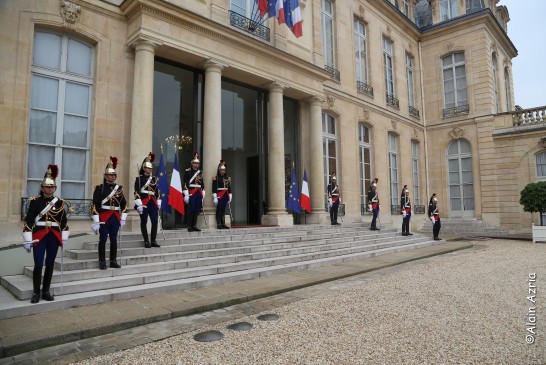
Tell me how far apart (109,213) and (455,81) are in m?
19.1

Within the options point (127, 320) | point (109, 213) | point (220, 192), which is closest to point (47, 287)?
point (127, 320)

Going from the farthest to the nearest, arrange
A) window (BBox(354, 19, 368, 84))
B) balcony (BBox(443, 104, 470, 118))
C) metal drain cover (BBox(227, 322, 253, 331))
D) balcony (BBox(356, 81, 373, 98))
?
balcony (BBox(443, 104, 470, 118)) < window (BBox(354, 19, 368, 84)) < balcony (BBox(356, 81, 373, 98)) < metal drain cover (BBox(227, 322, 253, 331))

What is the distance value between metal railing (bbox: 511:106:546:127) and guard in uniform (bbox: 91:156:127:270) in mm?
18091

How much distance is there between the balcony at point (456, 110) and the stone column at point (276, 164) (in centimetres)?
1203

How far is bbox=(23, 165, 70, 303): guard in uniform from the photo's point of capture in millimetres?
4285

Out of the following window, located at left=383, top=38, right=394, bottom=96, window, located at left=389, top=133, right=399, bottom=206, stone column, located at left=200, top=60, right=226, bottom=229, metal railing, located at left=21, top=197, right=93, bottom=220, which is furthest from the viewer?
window, located at left=383, top=38, right=394, bottom=96

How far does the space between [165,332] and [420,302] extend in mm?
3197

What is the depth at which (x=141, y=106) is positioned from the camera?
784cm

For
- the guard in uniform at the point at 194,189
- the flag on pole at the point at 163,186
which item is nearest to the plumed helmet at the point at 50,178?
the flag on pole at the point at 163,186

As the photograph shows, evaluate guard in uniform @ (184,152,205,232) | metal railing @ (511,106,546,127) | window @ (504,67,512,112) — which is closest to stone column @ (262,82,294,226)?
guard in uniform @ (184,152,205,232)

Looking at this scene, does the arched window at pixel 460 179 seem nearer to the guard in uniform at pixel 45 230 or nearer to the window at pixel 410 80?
the window at pixel 410 80

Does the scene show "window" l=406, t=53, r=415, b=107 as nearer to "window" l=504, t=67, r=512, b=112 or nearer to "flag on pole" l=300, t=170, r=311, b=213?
"window" l=504, t=67, r=512, b=112

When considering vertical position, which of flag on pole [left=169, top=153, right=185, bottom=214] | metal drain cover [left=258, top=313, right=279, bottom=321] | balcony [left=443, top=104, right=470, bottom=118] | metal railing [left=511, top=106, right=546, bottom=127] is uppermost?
balcony [left=443, top=104, right=470, bottom=118]

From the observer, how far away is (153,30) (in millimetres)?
8062
